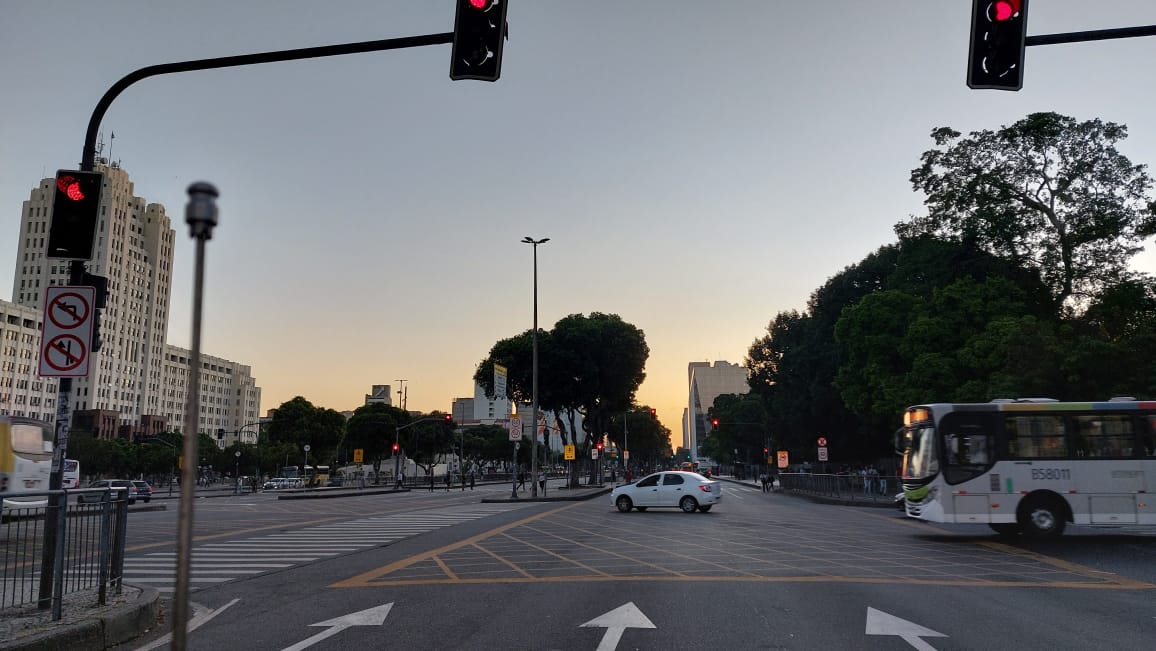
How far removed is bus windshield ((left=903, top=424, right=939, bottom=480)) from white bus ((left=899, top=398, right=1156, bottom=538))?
2.2 inches

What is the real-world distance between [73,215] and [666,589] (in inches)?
339

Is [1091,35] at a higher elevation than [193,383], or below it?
higher

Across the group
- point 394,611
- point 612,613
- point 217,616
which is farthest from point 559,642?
point 217,616

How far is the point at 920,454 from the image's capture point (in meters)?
18.2

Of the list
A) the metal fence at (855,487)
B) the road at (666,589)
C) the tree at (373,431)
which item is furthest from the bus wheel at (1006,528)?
the tree at (373,431)

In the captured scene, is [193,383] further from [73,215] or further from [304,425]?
[304,425]

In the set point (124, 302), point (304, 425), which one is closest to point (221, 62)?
point (304, 425)

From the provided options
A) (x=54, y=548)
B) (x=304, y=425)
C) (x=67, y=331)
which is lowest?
(x=54, y=548)

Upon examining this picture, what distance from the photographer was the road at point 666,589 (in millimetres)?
7289

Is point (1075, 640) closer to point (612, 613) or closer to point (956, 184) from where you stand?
point (612, 613)

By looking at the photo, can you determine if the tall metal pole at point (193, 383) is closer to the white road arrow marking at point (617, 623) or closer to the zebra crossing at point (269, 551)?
the white road arrow marking at point (617, 623)

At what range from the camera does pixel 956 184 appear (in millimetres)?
42188

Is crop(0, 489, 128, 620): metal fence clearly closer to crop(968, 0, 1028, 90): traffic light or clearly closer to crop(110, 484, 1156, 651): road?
crop(110, 484, 1156, 651): road

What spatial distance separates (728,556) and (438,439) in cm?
8430
